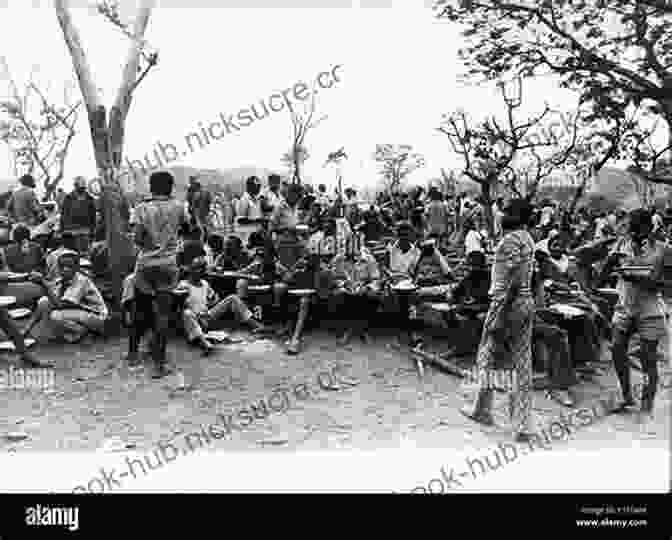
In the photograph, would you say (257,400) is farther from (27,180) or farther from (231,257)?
(27,180)

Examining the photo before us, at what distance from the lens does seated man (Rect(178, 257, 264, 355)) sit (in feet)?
17.6

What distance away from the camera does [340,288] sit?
5645 mm

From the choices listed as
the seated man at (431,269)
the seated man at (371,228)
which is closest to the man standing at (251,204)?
the seated man at (431,269)

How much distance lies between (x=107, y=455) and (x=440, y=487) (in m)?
2.01

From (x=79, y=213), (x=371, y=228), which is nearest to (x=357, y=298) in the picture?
(x=79, y=213)

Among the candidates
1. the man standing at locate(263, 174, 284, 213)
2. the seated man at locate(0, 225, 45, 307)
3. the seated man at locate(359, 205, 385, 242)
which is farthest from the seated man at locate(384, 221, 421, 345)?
the seated man at locate(0, 225, 45, 307)

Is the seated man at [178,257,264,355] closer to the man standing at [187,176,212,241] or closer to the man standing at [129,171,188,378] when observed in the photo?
the man standing at [129,171,188,378]

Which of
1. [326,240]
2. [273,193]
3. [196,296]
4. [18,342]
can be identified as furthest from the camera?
[273,193]

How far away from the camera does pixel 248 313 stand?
5.56 metres

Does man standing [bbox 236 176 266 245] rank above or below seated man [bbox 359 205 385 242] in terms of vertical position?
above

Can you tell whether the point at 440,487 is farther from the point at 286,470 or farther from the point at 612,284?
the point at 612,284

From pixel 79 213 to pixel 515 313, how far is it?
6.08 m

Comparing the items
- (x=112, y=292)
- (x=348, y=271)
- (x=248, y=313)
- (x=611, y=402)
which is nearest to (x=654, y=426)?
(x=611, y=402)

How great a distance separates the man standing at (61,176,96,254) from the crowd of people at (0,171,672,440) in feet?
0.06
